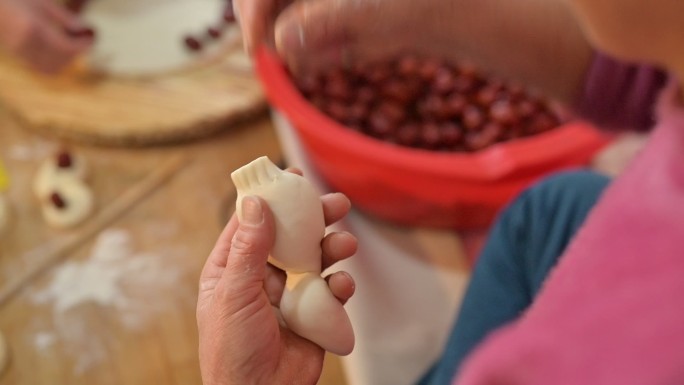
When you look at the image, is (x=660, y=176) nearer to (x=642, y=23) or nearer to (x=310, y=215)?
(x=642, y=23)

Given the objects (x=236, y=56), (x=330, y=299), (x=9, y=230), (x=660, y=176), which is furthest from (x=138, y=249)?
(x=660, y=176)

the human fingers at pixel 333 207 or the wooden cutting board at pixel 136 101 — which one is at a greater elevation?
the human fingers at pixel 333 207

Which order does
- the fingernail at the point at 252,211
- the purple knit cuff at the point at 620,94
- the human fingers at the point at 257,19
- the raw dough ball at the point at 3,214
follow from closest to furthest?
the fingernail at the point at 252,211 < the human fingers at the point at 257,19 < the purple knit cuff at the point at 620,94 < the raw dough ball at the point at 3,214

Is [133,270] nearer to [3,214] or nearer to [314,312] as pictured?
[3,214]

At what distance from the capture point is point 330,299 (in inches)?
14.4

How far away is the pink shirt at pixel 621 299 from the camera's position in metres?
0.33

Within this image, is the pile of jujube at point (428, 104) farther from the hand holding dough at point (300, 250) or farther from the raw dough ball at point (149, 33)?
the hand holding dough at point (300, 250)

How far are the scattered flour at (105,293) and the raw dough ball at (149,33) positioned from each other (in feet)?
0.86

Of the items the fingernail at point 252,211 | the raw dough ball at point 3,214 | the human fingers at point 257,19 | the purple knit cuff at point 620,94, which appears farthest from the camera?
the raw dough ball at point 3,214

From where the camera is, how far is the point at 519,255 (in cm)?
56

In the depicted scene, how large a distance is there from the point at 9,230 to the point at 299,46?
472 millimetres

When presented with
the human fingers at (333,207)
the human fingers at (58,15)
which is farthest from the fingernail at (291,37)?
the human fingers at (58,15)

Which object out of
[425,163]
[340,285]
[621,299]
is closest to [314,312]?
[340,285]

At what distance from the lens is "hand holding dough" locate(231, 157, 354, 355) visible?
343mm
